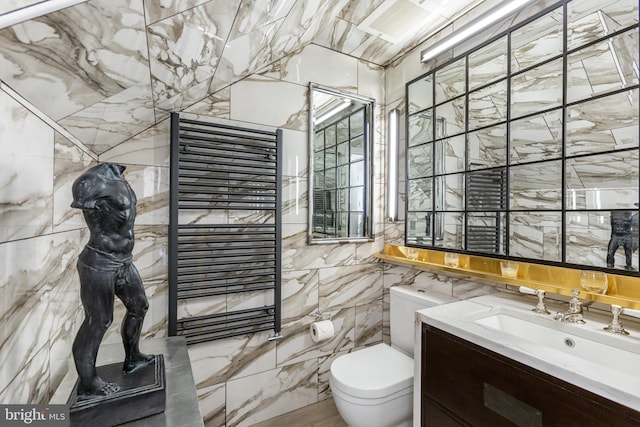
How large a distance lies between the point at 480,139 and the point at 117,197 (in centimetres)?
185

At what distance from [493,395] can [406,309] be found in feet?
2.70

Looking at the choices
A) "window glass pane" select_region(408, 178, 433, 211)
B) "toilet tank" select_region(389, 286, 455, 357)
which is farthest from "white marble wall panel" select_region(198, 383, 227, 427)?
"window glass pane" select_region(408, 178, 433, 211)

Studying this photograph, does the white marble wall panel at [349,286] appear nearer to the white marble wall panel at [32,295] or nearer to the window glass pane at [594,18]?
the white marble wall panel at [32,295]

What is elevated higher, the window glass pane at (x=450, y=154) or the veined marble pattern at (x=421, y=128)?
the veined marble pattern at (x=421, y=128)

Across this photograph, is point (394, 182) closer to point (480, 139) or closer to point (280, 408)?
point (480, 139)

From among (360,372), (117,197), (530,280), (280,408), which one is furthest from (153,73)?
(280,408)

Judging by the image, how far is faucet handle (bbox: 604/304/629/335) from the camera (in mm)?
1143

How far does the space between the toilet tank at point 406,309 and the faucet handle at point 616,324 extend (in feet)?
2.38

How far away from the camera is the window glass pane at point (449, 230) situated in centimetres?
192

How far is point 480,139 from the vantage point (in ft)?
5.92

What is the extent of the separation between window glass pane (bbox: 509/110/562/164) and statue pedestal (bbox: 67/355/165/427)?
6.22ft

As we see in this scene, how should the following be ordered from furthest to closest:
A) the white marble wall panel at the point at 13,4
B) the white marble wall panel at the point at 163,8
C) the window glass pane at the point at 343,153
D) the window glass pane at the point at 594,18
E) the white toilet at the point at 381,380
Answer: the window glass pane at the point at 343,153 < the white toilet at the point at 381,380 < the window glass pane at the point at 594,18 < the white marble wall panel at the point at 163,8 < the white marble wall panel at the point at 13,4

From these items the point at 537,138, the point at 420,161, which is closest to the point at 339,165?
the point at 420,161

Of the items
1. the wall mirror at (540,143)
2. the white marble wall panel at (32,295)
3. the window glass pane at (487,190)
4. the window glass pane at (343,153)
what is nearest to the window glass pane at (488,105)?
the wall mirror at (540,143)
